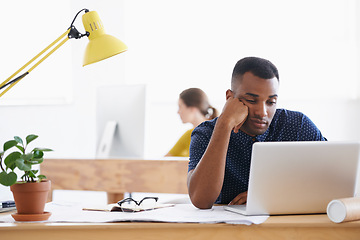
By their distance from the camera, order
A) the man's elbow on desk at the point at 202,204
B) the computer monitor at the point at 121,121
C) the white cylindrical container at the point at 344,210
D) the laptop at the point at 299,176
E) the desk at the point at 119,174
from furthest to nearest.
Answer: the computer monitor at the point at 121,121 → the desk at the point at 119,174 → the man's elbow on desk at the point at 202,204 → the laptop at the point at 299,176 → the white cylindrical container at the point at 344,210

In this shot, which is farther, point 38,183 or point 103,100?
point 103,100

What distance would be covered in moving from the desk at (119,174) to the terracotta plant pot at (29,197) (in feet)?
5.46

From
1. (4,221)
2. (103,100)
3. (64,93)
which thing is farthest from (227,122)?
(64,93)

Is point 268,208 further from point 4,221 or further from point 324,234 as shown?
point 4,221

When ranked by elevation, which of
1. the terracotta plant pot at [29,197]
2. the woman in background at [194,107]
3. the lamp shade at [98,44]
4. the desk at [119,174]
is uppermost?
the lamp shade at [98,44]

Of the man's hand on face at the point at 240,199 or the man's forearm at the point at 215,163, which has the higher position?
the man's forearm at the point at 215,163

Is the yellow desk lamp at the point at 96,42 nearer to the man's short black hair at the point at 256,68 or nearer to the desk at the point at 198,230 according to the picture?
the man's short black hair at the point at 256,68

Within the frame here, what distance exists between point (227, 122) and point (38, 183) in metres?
0.60

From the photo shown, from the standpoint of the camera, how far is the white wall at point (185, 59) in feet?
15.1

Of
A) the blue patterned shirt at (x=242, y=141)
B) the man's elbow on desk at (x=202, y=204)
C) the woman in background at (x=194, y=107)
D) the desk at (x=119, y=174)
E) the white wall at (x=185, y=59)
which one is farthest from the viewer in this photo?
the white wall at (x=185, y=59)

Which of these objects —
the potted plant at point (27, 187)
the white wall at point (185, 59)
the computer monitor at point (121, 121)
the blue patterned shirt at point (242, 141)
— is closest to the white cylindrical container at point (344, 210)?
the blue patterned shirt at point (242, 141)

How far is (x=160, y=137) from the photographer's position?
16.1 feet

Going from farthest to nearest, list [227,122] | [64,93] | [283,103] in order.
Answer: [64,93] < [283,103] < [227,122]

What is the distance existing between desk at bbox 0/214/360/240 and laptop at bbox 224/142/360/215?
0.07 metres
